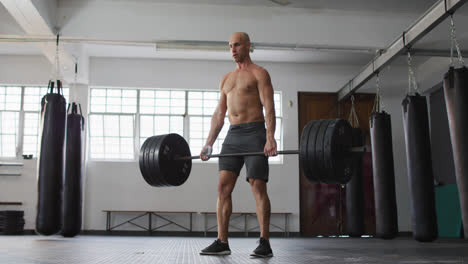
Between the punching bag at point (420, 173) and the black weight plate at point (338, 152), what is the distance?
6.21 ft

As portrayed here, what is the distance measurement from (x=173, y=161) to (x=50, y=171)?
179 cm

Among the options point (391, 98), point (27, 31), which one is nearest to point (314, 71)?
point (391, 98)

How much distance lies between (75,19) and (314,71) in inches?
174

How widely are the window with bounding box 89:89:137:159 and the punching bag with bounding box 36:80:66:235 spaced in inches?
147

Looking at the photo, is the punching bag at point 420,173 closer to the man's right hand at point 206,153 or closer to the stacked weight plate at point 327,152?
the stacked weight plate at point 327,152

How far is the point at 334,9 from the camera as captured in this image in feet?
20.4

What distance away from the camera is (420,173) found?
4.43 meters

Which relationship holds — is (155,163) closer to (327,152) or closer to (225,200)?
(225,200)

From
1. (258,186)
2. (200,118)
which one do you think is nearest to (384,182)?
(258,186)

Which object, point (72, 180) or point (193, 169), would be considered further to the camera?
point (193, 169)

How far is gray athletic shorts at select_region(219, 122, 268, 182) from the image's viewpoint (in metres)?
3.01

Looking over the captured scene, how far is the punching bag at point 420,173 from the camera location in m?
4.38

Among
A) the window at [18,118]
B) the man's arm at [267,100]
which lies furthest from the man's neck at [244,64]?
the window at [18,118]

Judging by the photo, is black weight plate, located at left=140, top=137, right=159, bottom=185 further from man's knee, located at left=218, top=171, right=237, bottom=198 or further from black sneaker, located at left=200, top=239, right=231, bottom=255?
black sneaker, located at left=200, top=239, right=231, bottom=255
